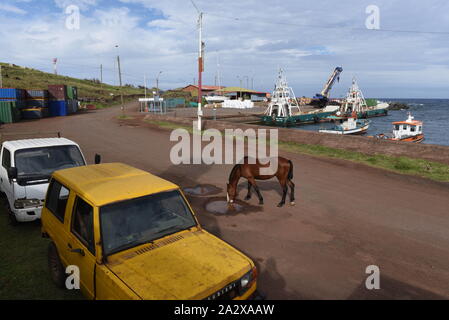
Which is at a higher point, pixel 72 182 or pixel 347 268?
pixel 72 182

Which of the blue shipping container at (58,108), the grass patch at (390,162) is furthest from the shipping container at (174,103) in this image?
the grass patch at (390,162)

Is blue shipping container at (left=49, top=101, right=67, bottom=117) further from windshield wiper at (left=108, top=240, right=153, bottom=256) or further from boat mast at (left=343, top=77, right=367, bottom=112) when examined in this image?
boat mast at (left=343, top=77, right=367, bottom=112)

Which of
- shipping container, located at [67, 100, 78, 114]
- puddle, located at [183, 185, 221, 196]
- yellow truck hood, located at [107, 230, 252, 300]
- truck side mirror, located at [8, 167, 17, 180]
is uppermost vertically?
shipping container, located at [67, 100, 78, 114]

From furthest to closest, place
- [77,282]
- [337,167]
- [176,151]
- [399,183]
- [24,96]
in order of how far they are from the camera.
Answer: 1. [24,96]
2. [176,151]
3. [337,167]
4. [399,183]
5. [77,282]

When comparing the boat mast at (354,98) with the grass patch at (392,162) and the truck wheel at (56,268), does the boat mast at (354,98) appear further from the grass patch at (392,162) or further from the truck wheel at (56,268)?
the truck wheel at (56,268)

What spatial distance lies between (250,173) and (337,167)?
664 cm

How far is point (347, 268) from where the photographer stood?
5.56 meters

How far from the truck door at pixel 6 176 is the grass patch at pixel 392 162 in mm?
13458

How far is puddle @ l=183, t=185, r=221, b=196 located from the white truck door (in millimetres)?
4854

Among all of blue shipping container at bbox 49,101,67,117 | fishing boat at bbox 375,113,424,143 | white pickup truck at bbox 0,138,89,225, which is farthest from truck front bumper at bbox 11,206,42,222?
blue shipping container at bbox 49,101,67,117

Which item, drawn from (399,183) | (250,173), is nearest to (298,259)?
(250,173)

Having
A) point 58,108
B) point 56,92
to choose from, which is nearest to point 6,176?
point 58,108

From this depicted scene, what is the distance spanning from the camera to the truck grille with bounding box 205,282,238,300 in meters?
3.26
